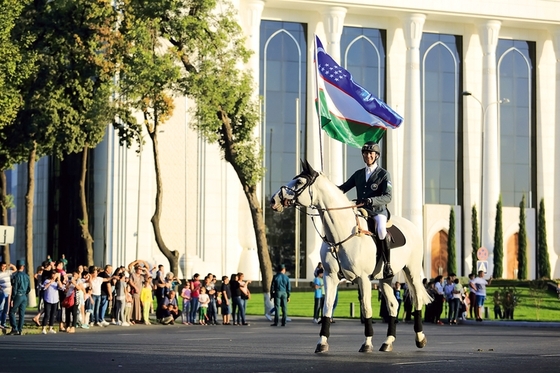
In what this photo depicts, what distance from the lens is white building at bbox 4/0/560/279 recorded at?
2494 inches

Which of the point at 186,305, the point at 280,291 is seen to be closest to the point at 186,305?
the point at 186,305

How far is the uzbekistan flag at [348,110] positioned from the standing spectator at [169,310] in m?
16.3

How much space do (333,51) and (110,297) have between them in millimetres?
34640

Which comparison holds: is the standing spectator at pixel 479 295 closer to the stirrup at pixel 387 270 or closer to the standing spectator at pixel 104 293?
the standing spectator at pixel 104 293

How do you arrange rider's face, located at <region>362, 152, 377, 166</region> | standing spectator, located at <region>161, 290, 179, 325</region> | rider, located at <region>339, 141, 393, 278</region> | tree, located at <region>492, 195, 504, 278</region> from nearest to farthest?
rider, located at <region>339, 141, 393, 278</region>
rider's face, located at <region>362, 152, 377, 166</region>
standing spectator, located at <region>161, 290, 179, 325</region>
tree, located at <region>492, 195, 504, 278</region>

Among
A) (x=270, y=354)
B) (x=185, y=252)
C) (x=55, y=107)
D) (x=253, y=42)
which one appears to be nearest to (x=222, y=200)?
(x=185, y=252)

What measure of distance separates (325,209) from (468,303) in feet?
93.9

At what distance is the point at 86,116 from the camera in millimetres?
42500

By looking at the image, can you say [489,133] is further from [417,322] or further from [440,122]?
[417,322]

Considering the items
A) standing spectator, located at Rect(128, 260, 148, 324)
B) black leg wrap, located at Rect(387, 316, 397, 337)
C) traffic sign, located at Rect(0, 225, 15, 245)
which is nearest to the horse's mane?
black leg wrap, located at Rect(387, 316, 397, 337)

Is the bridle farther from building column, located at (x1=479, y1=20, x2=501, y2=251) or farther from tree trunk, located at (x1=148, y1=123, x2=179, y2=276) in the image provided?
building column, located at (x1=479, y1=20, x2=501, y2=251)

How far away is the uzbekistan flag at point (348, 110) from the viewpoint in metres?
21.6

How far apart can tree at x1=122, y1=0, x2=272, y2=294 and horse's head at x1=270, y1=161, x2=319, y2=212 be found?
73.1 feet

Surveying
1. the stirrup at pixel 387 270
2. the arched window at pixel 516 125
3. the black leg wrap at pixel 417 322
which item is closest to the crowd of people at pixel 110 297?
the black leg wrap at pixel 417 322
